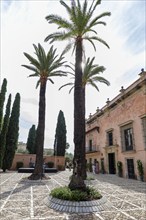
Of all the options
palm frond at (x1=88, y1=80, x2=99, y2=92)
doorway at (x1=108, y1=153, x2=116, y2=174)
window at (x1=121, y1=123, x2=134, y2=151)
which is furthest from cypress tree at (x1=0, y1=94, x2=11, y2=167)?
window at (x1=121, y1=123, x2=134, y2=151)

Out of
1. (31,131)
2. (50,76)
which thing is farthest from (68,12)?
(31,131)

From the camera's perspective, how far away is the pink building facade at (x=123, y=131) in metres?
18.3

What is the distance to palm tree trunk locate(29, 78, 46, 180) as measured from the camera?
16641 mm

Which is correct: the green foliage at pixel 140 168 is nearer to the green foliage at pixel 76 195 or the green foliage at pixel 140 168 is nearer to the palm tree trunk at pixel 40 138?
the palm tree trunk at pixel 40 138

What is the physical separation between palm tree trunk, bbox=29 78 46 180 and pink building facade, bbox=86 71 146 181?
9115mm

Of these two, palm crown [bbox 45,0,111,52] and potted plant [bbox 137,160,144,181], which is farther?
potted plant [bbox 137,160,144,181]

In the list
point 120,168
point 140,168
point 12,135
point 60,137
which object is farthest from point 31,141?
point 140,168

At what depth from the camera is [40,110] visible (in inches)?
714

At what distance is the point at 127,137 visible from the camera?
21.1 meters

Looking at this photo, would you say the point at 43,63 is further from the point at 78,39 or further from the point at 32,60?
the point at 78,39

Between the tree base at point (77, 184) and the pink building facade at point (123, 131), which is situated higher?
the pink building facade at point (123, 131)

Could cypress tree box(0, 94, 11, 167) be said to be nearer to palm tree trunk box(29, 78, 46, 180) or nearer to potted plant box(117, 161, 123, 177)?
palm tree trunk box(29, 78, 46, 180)

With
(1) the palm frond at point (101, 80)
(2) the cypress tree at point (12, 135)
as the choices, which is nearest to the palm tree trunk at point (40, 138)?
(1) the palm frond at point (101, 80)

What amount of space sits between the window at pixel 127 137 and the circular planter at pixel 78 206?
13335 millimetres
